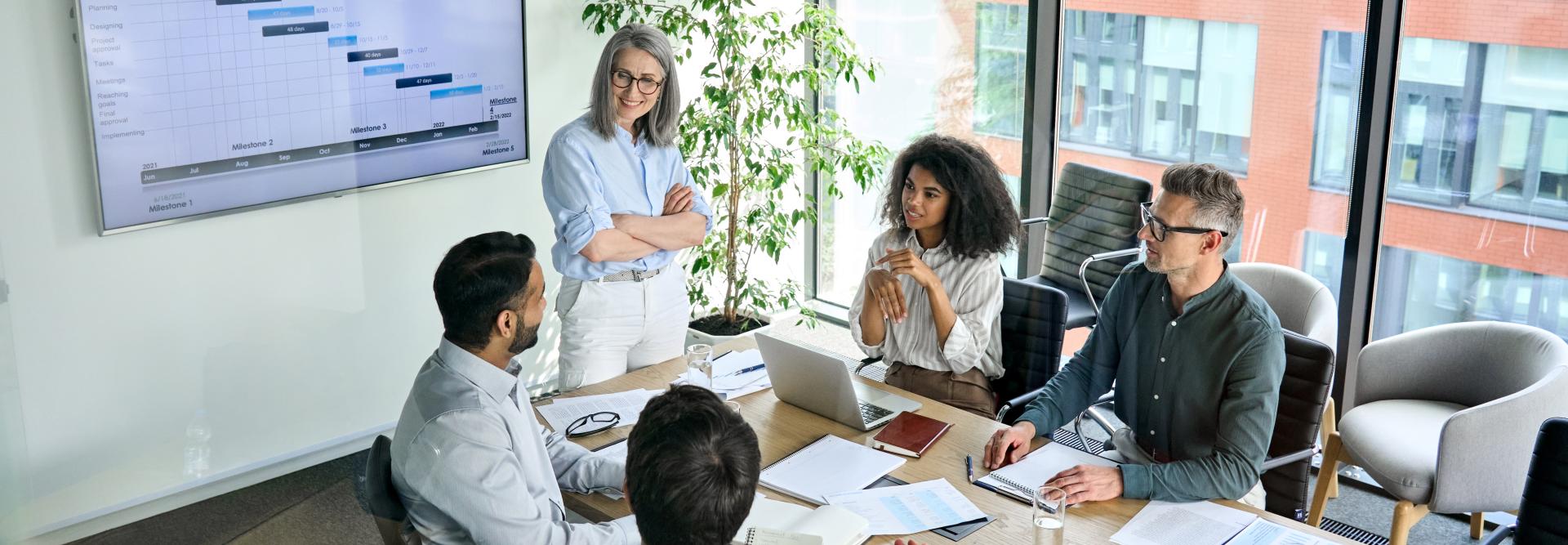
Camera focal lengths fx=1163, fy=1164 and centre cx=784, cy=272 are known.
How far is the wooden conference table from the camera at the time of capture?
2277 millimetres

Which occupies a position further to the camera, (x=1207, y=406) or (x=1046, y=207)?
(x=1046, y=207)

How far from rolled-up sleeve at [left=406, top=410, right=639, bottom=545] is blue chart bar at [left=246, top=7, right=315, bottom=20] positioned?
2.11 meters

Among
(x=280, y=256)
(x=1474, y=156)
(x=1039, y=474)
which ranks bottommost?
(x=1039, y=474)

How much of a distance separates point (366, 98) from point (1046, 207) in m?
2.82

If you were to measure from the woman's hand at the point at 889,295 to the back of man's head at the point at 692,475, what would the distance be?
55.7 inches

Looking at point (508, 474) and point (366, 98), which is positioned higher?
point (366, 98)

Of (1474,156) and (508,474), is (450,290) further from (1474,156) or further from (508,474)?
(1474,156)

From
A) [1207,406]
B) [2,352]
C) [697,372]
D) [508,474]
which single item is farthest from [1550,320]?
[2,352]

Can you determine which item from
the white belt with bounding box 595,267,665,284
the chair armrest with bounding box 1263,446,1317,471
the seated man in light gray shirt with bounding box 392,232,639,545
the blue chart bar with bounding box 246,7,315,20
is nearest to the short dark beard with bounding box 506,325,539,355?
the seated man in light gray shirt with bounding box 392,232,639,545

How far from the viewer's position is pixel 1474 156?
3855 millimetres

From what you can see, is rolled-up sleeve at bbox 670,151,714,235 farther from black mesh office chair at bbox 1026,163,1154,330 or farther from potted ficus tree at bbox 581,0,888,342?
black mesh office chair at bbox 1026,163,1154,330

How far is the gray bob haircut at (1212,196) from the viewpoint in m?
2.67

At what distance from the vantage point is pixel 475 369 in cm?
223

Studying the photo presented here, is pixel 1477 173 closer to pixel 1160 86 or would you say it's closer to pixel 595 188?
pixel 1160 86
